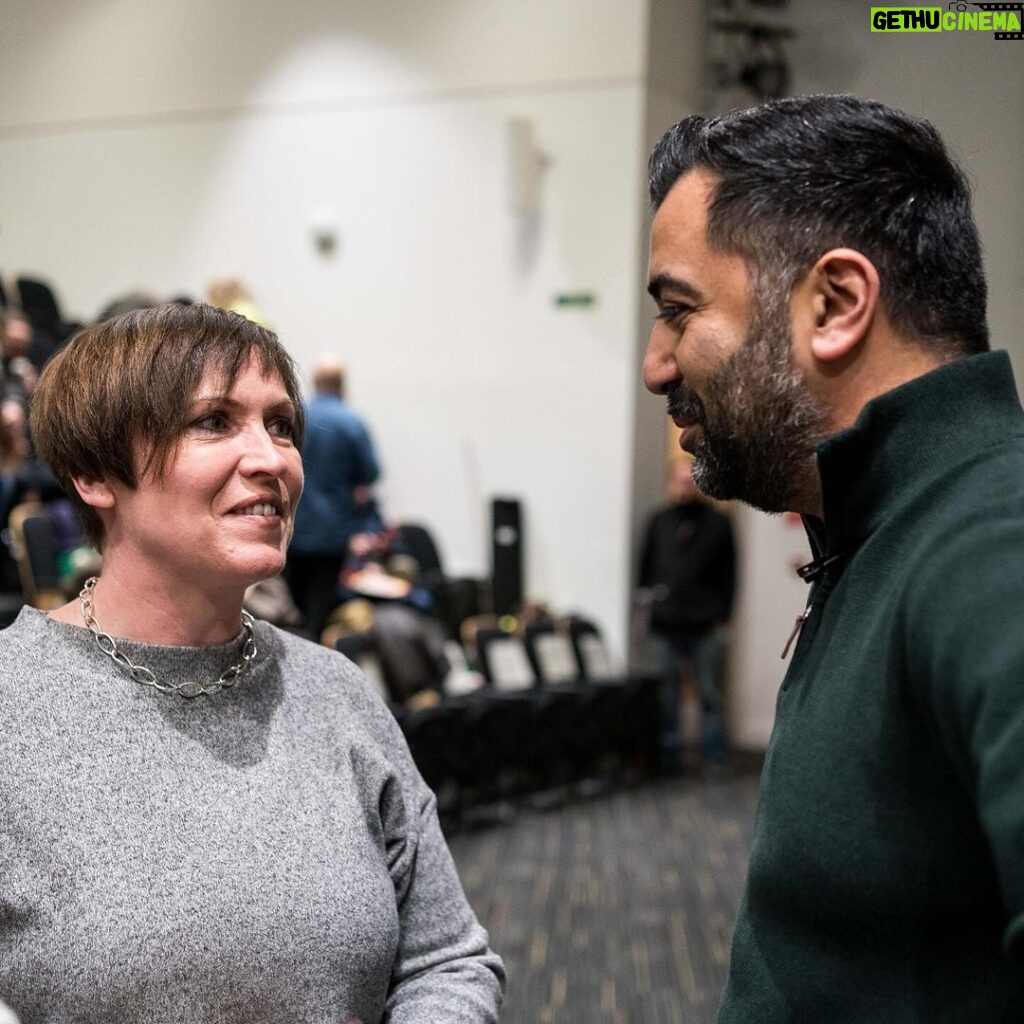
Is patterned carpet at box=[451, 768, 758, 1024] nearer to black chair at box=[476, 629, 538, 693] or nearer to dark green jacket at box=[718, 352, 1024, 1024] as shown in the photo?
black chair at box=[476, 629, 538, 693]

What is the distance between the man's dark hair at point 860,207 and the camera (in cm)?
103

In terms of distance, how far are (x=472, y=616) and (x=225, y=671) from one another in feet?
19.9

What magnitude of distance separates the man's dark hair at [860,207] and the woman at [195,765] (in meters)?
0.64

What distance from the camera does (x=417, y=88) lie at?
7793mm

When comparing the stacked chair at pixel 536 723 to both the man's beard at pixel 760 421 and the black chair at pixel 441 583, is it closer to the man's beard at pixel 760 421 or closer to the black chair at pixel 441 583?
the black chair at pixel 441 583

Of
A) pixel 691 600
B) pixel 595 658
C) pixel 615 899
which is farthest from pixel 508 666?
pixel 615 899

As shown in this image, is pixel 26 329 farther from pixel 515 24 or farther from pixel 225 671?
pixel 225 671

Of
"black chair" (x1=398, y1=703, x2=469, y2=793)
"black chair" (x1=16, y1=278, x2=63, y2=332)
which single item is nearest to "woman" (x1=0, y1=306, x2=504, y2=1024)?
"black chair" (x1=398, y1=703, x2=469, y2=793)

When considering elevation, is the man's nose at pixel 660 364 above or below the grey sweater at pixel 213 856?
above

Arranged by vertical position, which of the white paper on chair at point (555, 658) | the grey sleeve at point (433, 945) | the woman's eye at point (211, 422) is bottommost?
the white paper on chair at point (555, 658)

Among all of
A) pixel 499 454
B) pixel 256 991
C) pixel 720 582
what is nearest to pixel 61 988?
pixel 256 991

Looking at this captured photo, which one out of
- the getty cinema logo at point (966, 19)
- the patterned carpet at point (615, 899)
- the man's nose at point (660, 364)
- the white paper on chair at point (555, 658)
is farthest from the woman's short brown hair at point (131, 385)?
the white paper on chair at point (555, 658)

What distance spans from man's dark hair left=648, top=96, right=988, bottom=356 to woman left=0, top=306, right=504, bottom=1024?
0.64m

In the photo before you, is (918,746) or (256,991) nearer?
(918,746)
